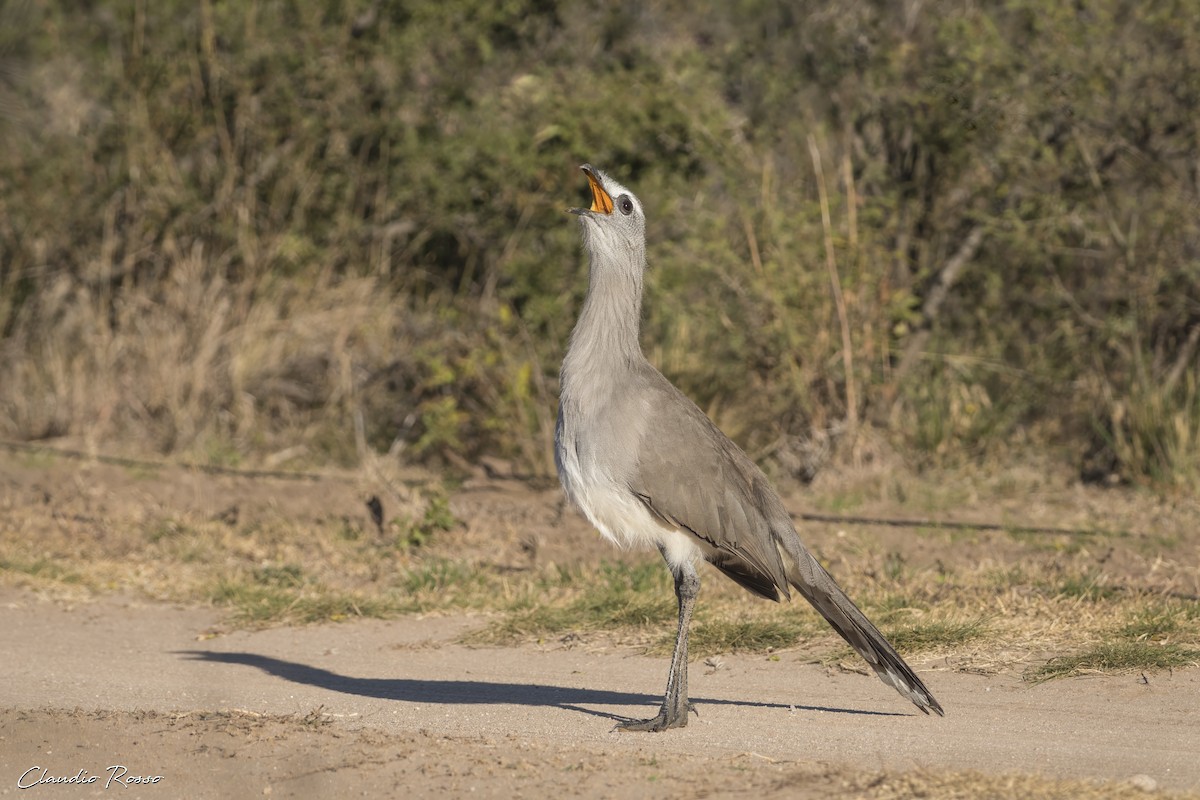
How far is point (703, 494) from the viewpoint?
535 centimetres

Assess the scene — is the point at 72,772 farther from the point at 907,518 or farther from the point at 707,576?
the point at 907,518

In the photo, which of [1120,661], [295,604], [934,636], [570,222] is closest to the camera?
[1120,661]

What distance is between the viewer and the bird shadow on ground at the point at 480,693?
5664 mm

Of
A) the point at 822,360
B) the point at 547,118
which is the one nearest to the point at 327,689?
the point at 822,360

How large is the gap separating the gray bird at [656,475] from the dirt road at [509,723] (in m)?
0.31

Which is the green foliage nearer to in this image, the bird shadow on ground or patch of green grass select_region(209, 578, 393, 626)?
patch of green grass select_region(209, 578, 393, 626)

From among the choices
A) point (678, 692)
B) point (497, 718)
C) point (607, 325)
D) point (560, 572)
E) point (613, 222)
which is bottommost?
point (560, 572)

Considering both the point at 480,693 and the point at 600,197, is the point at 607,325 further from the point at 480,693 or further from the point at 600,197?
the point at 480,693

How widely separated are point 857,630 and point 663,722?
0.78 m

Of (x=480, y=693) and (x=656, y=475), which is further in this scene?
(x=480, y=693)

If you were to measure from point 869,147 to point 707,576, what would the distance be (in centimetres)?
525

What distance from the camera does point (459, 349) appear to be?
1133 cm

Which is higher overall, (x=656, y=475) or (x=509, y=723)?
(x=656, y=475)
